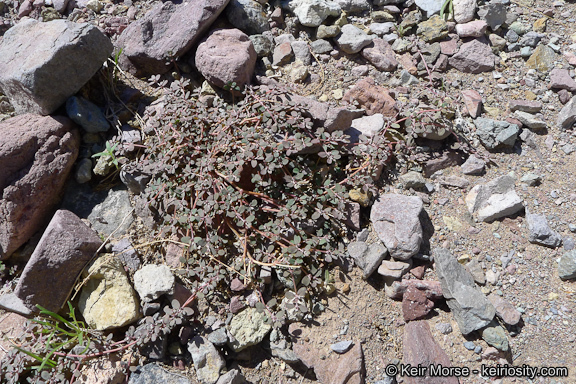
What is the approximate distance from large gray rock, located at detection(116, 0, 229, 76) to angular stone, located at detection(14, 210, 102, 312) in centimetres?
129

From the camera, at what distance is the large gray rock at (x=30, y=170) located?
266 cm

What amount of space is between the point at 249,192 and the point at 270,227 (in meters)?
0.25

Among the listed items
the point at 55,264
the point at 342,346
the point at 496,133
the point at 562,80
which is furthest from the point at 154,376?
the point at 562,80

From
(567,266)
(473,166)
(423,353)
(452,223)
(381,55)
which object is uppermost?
(381,55)

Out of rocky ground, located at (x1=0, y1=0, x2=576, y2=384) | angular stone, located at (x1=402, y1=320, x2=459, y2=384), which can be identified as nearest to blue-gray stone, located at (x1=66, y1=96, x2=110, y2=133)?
rocky ground, located at (x1=0, y1=0, x2=576, y2=384)

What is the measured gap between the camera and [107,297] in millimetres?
2531

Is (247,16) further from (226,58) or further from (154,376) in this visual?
(154,376)

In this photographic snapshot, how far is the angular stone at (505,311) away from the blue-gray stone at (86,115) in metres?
2.70

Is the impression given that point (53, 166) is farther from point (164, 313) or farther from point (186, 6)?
point (186, 6)

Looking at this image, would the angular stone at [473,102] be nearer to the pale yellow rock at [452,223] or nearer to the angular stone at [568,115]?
the angular stone at [568,115]

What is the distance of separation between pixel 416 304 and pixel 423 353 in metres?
0.26

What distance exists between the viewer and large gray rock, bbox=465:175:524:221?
8.52ft

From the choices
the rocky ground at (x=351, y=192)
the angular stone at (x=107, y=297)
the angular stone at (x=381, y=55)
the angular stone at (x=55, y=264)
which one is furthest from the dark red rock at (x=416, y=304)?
the angular stone at (x=55, y=264)

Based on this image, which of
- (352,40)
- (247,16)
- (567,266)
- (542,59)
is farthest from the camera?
(247,16)
